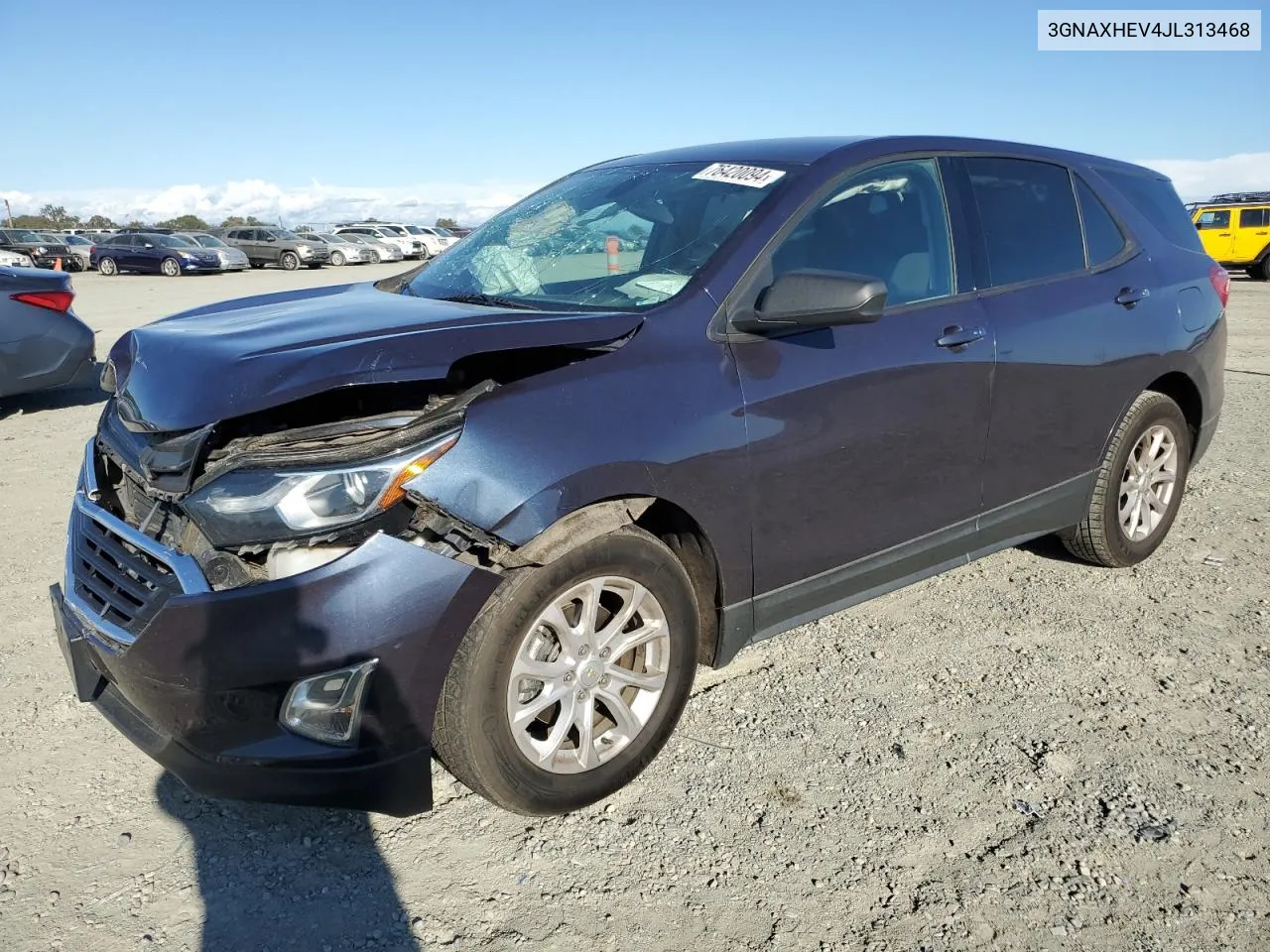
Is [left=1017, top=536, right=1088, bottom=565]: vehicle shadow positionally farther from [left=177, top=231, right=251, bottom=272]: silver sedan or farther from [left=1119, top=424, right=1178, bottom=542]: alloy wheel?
[left=177, top=231, right=251, bottom=272]: silver sedan

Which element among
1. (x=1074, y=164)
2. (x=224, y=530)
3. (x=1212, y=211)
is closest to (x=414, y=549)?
(x=224, y=530)

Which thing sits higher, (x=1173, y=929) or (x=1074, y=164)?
(x=1074, y=164)

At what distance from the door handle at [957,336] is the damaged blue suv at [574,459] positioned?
0.04 ft

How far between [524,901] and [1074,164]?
362 centimetres

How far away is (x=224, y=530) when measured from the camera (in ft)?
7.46

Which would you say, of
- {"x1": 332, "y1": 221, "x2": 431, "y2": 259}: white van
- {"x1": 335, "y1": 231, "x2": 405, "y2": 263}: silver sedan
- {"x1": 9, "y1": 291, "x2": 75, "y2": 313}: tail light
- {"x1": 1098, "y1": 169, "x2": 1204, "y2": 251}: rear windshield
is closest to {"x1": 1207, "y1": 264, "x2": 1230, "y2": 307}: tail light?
{"x1": 1098, "y1": 169, "x2": 1204, "y2": 251}: rear windshield

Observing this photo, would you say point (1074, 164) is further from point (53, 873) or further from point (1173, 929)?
point (53, 873)

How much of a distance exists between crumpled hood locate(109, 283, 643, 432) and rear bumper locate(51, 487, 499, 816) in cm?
43

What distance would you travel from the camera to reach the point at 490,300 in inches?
126

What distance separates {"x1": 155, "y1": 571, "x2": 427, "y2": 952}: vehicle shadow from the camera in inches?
85.7

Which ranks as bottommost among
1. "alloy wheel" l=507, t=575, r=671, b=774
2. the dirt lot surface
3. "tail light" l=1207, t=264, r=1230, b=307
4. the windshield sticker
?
the dirt lot surface

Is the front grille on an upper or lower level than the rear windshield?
lower

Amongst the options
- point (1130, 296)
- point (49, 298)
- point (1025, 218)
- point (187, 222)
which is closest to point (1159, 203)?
point (1130, 296)

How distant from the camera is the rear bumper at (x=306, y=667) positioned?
217 cm
